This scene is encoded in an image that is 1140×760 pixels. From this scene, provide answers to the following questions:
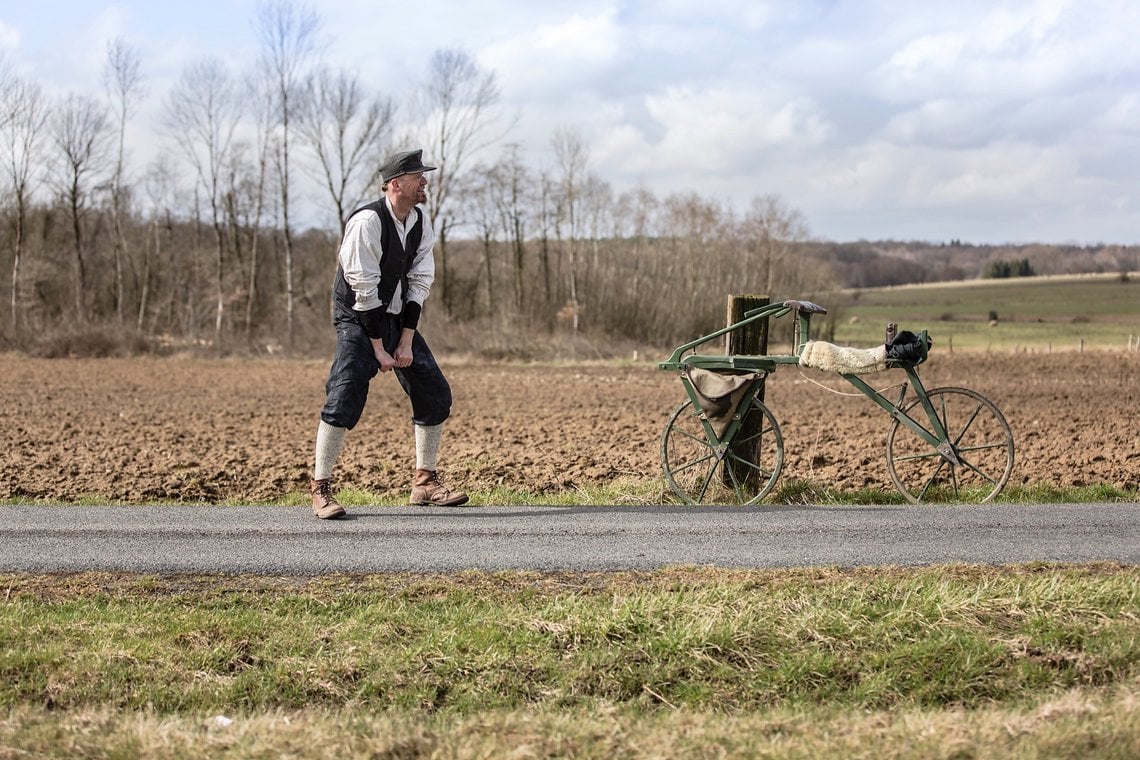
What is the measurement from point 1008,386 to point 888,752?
25.2 m

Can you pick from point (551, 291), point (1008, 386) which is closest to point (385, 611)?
point (1008, 386)

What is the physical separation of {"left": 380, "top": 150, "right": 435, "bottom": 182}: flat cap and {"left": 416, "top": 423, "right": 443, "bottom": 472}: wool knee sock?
1.84 metres

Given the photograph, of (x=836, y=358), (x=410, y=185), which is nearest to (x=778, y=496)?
(x=836, y=358)

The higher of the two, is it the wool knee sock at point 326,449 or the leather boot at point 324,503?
the wool knee sock at point 326,449

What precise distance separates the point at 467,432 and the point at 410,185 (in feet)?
30.3

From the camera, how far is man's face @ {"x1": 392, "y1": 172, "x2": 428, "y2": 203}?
7500 millimetres

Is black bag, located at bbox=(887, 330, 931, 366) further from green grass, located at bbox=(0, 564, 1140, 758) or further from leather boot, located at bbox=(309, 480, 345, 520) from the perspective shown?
leather boot, located at bbox=(309, 480, 345, 520)

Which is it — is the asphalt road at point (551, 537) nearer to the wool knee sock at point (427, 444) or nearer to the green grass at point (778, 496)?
the wool knee sock at point (427, 444)

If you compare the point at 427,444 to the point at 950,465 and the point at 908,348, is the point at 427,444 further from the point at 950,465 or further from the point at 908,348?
the point at 950,465

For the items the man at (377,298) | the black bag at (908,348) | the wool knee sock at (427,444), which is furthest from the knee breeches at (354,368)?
the black bag at (908,348)

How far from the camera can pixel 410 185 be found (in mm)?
7504

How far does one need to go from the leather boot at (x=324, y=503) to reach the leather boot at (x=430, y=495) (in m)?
0.70

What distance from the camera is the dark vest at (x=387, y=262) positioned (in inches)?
295

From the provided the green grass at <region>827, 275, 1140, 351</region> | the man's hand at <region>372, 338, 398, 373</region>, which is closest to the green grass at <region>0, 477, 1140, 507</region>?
the man's hand at <region>372, 338, 398, 373</region>
